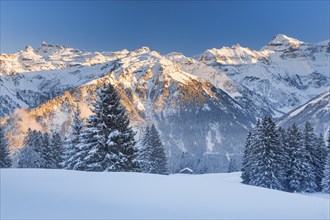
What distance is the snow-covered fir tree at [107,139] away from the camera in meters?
18.3

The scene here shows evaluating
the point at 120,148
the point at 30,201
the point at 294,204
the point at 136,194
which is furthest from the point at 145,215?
the point at 120,148

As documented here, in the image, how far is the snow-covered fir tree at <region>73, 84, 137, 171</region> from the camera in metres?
18.3

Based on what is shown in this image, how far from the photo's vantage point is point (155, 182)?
28.7 ft

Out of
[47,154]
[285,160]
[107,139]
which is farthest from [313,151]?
[47,154]

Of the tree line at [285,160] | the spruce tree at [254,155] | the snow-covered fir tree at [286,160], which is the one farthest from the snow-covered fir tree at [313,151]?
the spruce tree at [254,155]

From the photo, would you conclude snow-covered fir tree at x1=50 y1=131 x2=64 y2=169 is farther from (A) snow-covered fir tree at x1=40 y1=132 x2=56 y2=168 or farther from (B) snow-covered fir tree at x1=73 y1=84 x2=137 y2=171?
(B) snow-covered fir tree at x1=73 y1=84 x2=137 y2=171

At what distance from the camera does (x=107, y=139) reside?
61.4ft

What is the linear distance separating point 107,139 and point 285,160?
1934 cm

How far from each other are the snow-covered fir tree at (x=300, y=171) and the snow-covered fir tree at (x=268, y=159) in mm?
2508

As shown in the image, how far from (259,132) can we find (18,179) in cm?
2572

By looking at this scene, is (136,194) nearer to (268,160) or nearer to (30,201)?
(30,201)

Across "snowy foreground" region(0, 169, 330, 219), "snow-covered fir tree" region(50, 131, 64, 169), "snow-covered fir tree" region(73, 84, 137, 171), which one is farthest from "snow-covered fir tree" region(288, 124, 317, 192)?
"snowy foreground" region(0, 169, 330, 219)

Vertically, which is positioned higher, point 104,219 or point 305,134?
point 305,134

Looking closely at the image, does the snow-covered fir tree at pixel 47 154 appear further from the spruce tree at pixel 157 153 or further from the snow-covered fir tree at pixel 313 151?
the snow-covered fir tree at pixel 313 151
